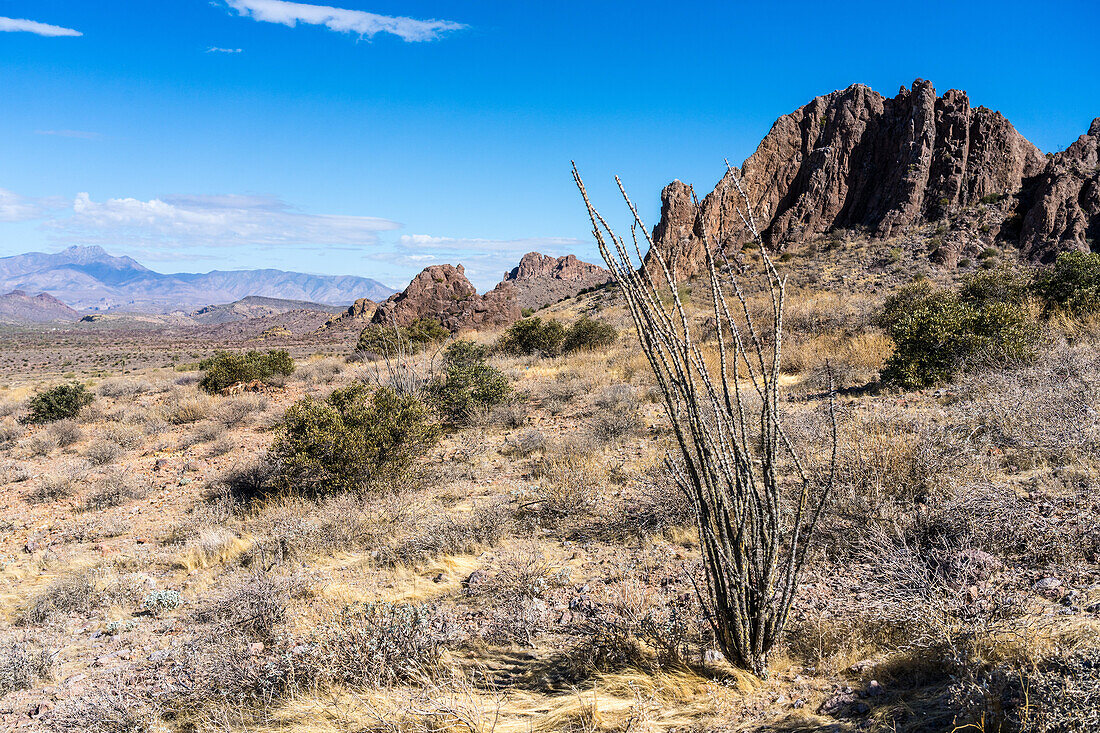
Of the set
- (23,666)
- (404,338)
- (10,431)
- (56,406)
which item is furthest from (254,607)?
(404,338)

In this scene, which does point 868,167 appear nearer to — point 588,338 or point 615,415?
point 588,338

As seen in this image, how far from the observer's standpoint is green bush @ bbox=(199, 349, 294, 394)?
546 inches

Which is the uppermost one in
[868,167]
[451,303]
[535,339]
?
[868,167]

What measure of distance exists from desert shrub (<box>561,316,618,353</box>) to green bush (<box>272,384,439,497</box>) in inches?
349

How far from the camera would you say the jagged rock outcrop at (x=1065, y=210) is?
80.3ft

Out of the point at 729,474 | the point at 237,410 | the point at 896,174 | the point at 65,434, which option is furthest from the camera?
the point at 896,174

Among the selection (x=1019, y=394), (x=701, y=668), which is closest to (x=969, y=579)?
(x=701, y=668)

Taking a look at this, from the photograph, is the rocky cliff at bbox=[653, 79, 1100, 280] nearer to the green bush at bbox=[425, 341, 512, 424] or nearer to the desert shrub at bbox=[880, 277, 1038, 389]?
the green bush at bbox=[425, 341, 512, 424]

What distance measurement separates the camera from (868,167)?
3381cm

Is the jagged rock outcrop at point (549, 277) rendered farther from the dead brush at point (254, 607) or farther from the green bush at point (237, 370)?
the dead brush at point (254, 607)

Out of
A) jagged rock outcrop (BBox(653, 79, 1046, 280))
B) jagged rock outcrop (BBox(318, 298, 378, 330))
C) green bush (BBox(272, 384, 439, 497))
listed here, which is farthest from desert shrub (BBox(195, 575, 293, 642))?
jagged rock outcrop (BBox(318, 298, 378, 330))

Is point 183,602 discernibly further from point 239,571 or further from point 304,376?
point 304,376

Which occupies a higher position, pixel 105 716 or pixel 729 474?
pixel 729 474

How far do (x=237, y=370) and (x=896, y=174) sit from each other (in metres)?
35.4
